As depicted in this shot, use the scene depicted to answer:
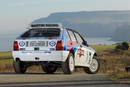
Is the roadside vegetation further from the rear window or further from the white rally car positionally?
the rear window

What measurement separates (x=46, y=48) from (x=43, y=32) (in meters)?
1.02

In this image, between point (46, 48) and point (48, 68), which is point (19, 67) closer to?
point (46, 48)

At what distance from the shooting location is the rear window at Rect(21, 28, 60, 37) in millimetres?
14212

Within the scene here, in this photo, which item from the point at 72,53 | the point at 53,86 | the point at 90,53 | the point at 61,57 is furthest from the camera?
the point at 90,53

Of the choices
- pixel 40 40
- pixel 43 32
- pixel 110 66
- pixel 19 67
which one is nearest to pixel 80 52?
pixel 43 32

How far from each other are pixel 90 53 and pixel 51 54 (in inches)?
113

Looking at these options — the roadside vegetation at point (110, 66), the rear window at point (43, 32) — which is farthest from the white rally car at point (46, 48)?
the roadside vegetation at point (110, 66)

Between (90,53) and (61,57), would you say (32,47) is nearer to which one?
(61,57)

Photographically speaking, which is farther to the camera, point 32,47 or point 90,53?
point 90,53

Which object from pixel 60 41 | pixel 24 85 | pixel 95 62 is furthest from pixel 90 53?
pixel 24 85

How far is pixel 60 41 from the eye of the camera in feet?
44.6

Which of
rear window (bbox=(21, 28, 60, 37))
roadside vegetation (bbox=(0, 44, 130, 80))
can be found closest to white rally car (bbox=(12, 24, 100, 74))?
rear window (bbox=(21, 28, 60, 37))

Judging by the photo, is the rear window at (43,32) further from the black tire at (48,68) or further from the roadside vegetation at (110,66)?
the roadside vegetation at (110,66)

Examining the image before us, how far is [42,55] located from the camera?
13.6m
